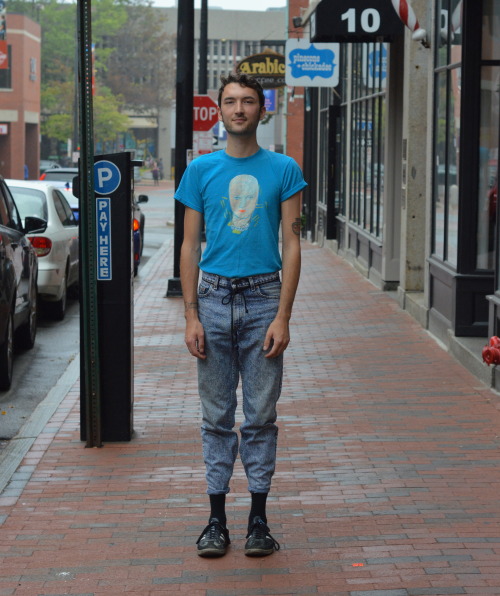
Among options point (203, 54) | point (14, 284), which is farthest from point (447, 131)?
point (203, 54)

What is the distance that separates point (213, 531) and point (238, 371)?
0.71m

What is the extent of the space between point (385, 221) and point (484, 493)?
9958mm

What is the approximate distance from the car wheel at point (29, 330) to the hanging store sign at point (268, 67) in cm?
1839

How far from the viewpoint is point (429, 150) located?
1246cm

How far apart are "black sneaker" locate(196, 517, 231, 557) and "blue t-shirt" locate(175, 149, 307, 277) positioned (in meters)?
1.13

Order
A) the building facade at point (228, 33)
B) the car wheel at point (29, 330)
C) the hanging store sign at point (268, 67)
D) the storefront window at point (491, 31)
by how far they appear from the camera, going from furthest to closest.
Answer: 1. the building facade at point (228, 33)
2. the hanging store sign at point (268, 67)
3. the car wheel at point (29, 330)
4. the storefront window at point (491, 31)

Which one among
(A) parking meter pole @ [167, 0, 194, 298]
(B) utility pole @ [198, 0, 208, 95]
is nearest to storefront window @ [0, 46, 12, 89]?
(B) utility pole @ [198, 0, 208, 95]

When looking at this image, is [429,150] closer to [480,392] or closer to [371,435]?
[480,392]

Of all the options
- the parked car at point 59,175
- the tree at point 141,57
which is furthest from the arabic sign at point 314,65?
the tree at point 141,57

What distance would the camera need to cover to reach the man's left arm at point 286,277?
509 centimetres

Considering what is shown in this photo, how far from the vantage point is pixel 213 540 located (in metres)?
5.20

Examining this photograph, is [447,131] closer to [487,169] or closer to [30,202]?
[487,169]

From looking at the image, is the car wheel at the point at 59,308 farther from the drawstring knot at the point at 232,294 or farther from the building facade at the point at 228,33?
the building facade at the point at 228,33

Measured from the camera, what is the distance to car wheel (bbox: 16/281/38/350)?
1164 cm
